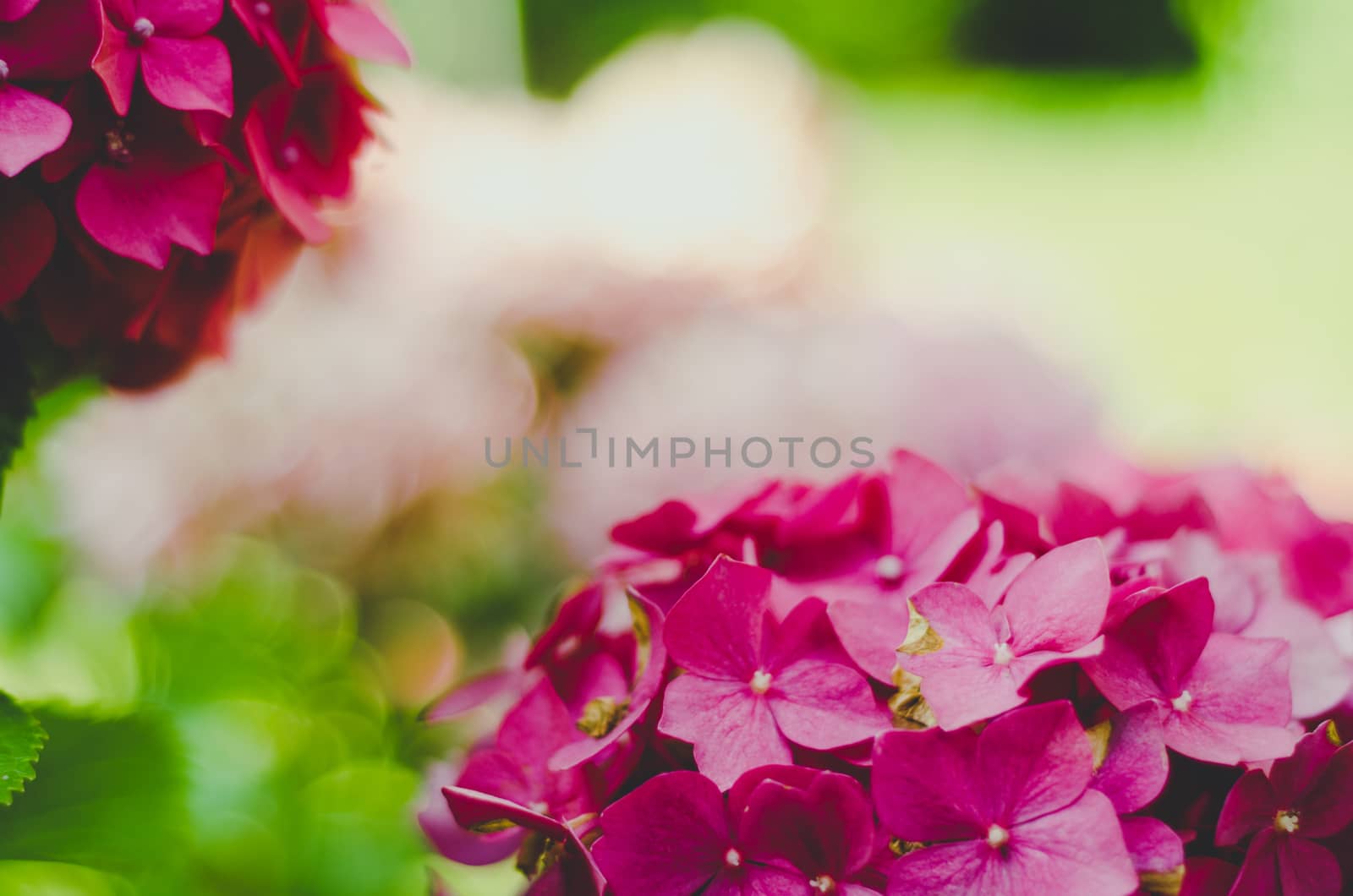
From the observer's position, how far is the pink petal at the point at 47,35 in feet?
0.86

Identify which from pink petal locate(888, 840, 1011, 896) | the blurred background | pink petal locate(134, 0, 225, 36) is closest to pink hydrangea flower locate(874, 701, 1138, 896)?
pink petal locate(888, 840, 1011, 896)

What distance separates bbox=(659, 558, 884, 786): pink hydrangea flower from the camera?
0.80 ft

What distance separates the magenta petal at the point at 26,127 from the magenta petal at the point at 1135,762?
32cm

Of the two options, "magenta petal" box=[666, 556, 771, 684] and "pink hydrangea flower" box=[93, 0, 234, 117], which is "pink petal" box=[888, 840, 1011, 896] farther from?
"pink hydrangea flower" box=[93, 0, 234, 117]

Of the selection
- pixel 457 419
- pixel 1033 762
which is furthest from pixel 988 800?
pixel 457 419

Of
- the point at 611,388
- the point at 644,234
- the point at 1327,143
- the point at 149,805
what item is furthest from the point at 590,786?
the point at 1327,143

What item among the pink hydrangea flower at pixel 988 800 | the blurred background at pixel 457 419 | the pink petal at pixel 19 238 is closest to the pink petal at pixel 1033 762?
the pink hydrangea flower at pixel 988 800

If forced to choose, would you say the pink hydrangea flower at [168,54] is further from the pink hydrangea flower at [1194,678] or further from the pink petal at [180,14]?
the pink hydrangea flower at [1194,678]

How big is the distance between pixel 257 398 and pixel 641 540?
0.51 metres

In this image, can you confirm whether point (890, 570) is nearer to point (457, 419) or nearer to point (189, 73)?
point (189, 73)

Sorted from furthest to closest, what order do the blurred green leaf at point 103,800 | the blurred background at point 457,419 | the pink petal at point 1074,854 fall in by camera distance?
the blurred background at point 457,419
the blurred green leaf at point 103,800
the pink petal at point 1074,854

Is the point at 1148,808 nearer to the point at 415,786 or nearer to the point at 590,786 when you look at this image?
the point at 590,786

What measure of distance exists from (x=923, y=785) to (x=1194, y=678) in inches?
3.3

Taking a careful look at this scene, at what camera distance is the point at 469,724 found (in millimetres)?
598
